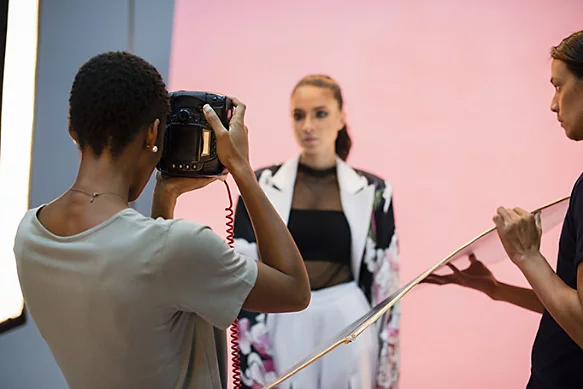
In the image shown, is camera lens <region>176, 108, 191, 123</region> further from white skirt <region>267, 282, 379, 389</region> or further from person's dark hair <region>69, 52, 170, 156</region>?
white skirt <region>267, 282, 379, 389</region>

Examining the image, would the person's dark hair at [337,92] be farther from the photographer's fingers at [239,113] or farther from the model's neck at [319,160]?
the photographer's fingers at [239,113]

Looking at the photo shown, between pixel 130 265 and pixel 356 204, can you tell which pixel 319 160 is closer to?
pixel 356 204

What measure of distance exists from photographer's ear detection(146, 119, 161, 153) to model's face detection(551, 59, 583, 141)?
717mm

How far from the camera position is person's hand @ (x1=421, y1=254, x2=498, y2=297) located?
4.70 feet

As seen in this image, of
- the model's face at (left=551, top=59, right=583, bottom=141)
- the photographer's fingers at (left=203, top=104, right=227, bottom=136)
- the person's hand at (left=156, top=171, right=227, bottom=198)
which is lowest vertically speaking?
the person's hand at (left=156, top=171, right=227, bottom=198)

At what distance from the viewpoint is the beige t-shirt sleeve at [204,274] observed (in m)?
0.82

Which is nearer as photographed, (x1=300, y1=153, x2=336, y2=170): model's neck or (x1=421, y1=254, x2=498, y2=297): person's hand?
(x1=421, y1=254, x2=498, y2=297): person's hand

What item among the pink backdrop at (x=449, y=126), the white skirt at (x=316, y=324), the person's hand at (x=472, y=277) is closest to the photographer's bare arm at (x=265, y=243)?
the person's hand at (x=472, y=277)

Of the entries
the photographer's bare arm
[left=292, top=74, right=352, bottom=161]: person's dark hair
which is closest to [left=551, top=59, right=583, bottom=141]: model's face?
the photographer's bare arm

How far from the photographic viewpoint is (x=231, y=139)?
963 millimetres

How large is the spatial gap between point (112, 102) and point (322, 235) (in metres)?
1.62

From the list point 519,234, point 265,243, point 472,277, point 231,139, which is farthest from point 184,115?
point 472,277

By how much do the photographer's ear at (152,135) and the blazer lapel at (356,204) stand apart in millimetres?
1576

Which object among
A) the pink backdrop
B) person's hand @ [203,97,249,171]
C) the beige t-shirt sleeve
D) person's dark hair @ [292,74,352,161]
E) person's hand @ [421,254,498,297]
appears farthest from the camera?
person's dark hair @ [292,74,352,161]
